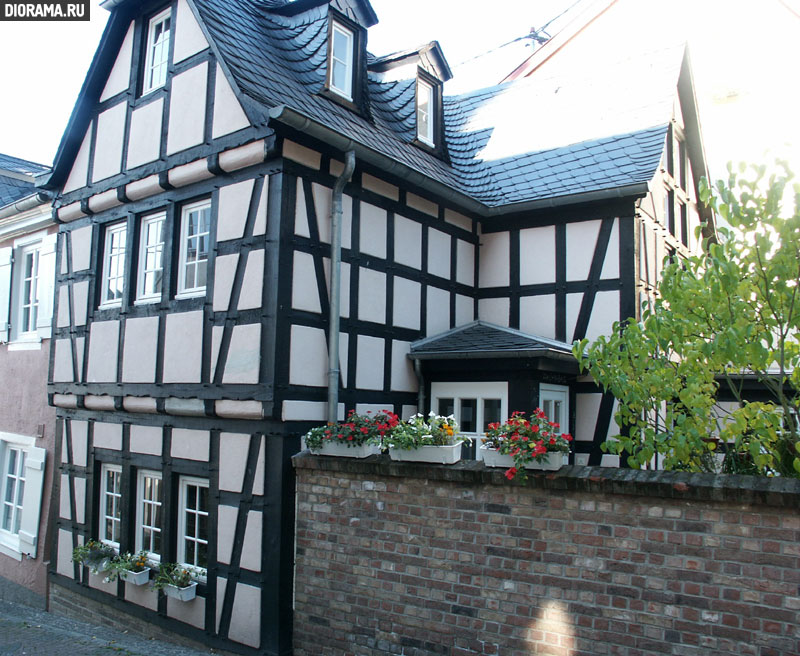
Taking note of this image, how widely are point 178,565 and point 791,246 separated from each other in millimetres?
6617

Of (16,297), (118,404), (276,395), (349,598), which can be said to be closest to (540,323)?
(276,395)

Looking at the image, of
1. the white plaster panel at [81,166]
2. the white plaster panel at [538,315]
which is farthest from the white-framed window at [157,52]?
the white plaster panel at [538,315]

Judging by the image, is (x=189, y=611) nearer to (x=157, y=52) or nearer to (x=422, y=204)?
(x=422, y=204)

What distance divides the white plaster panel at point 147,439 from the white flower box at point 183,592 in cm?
153

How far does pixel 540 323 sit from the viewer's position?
31.7 feet

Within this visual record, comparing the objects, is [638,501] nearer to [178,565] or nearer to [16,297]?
[178,565]

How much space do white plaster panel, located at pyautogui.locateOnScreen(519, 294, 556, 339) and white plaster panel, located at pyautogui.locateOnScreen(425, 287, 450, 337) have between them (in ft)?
3.54

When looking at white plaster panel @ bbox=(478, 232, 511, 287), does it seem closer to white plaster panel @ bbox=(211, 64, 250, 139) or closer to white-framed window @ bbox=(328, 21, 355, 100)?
white-framed window @ bbox=(328, 21, 355, 100)

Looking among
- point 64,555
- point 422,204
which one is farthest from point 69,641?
point 422,204

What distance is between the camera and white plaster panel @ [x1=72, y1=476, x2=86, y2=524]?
905 cm

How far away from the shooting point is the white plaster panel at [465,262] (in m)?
9.80

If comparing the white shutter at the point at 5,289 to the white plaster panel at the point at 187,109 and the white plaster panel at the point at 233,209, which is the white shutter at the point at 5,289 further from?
the white plaster panel at the point at 233,209

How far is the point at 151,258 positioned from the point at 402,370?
336cm

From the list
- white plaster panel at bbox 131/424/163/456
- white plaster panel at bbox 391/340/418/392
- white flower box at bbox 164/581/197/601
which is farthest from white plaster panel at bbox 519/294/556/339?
white flower box at bbox 164/581/197/601
